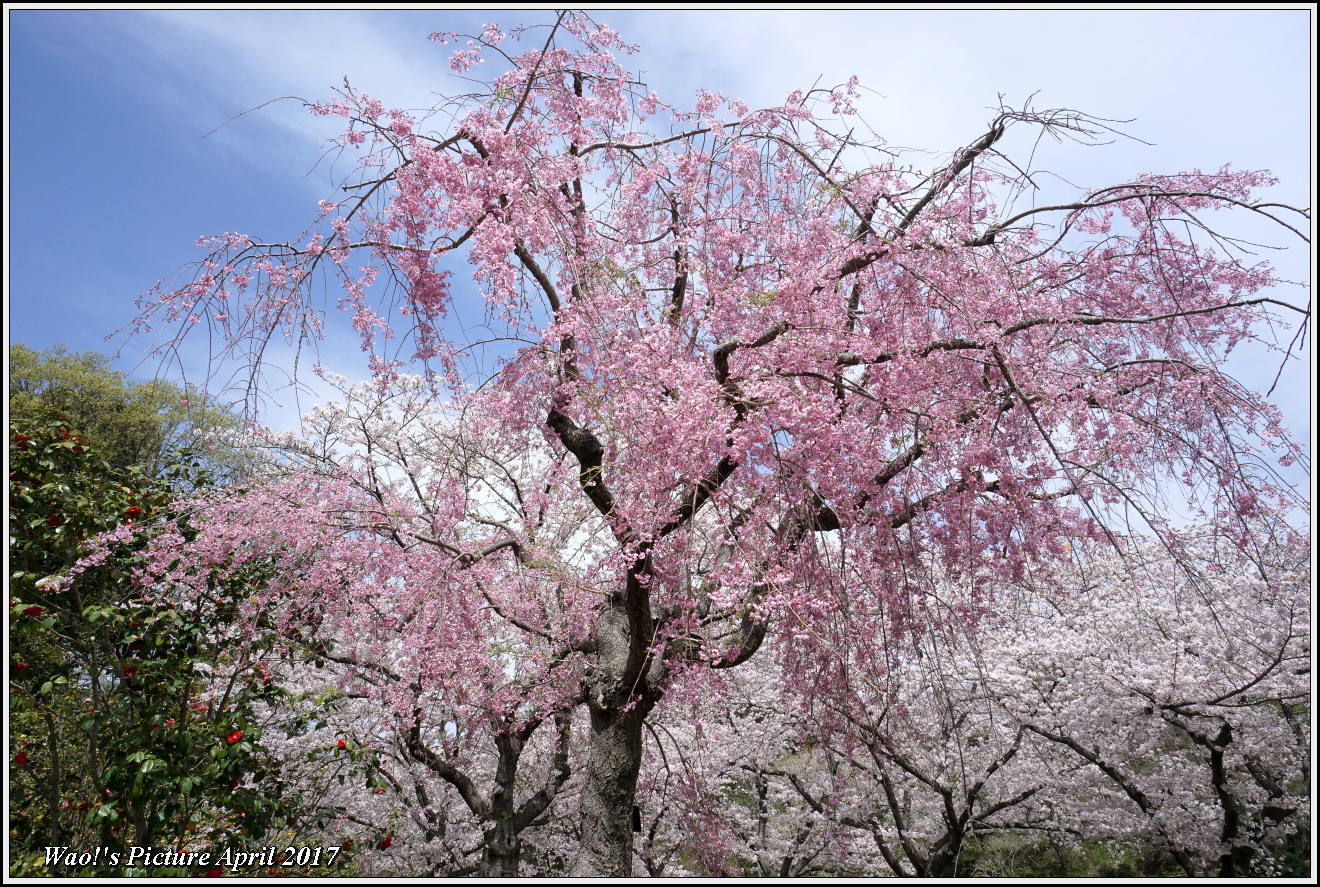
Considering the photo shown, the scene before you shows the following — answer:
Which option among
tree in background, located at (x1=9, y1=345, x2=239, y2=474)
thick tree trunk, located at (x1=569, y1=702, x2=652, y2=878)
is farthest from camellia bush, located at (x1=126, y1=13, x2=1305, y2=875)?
tree in background, located at (x1=9, y1=345, x2=239, y2=474)

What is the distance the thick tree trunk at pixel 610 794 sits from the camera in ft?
16.3

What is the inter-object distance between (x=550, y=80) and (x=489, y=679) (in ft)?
15.5

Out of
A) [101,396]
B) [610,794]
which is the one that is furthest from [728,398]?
[101,396]

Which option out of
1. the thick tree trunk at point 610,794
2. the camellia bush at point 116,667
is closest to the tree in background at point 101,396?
the camellia bush at point 116,667

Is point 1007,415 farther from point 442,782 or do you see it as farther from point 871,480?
point 442,782

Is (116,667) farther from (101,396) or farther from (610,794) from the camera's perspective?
(101,396)

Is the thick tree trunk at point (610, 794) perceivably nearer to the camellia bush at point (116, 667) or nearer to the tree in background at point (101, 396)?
the camellia bush at point (116, 667)

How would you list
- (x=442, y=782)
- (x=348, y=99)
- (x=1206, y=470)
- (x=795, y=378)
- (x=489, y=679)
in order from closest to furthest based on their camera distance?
(x=1206, y=470), (x=795, y=378), (x=348, y=99), (x=489, y=679), (x=442, y=782)

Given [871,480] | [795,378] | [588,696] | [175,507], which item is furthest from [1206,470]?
[175,507]

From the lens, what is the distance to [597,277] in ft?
14.8

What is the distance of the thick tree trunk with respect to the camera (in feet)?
16.3

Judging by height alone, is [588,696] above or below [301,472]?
below

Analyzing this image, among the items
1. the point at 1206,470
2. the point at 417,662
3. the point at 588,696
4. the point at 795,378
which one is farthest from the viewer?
the point at 417,662

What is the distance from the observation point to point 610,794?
511 centimetres
